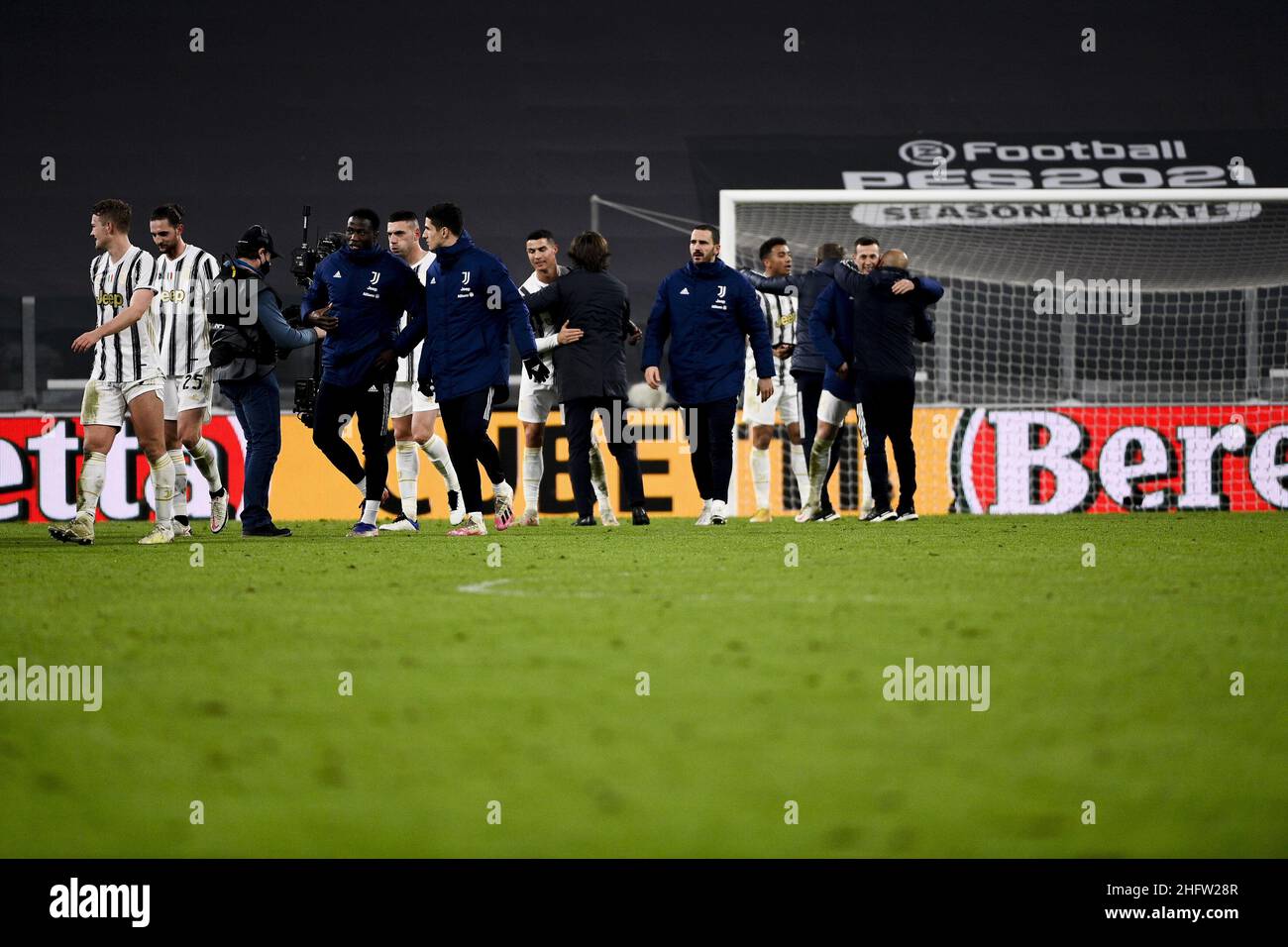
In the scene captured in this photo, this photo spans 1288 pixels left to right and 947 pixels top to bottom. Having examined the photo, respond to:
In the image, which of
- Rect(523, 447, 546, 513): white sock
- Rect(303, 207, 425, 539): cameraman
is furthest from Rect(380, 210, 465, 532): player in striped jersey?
Rect(303, 207, 425, 539): cameraman

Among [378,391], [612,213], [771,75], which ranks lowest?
[378,391]

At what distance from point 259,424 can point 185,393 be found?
1.56ft

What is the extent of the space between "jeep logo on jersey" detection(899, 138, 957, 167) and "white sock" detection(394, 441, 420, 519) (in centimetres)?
724

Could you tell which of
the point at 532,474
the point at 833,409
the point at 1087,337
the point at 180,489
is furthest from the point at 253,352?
the point at 1087,337

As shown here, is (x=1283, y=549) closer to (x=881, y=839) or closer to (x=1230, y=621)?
(x=1230, y=621)

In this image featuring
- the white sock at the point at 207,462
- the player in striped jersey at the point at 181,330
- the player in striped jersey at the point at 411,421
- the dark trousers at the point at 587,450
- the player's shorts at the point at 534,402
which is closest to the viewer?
the player in striped jersey at the point at 181,330

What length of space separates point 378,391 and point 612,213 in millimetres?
9789

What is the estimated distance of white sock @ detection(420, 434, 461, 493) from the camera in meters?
10.3

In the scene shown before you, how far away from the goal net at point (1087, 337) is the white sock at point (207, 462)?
14.8 ft

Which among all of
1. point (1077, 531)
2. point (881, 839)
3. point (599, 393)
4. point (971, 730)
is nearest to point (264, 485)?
point (599, 393)

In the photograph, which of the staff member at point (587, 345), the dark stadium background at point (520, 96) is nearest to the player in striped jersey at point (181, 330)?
the staff member at point (587, 345)

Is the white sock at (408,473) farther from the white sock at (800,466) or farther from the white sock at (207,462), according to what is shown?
the white sock at (800,466)

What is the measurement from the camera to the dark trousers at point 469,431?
8.59m

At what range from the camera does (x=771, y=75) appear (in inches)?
776
